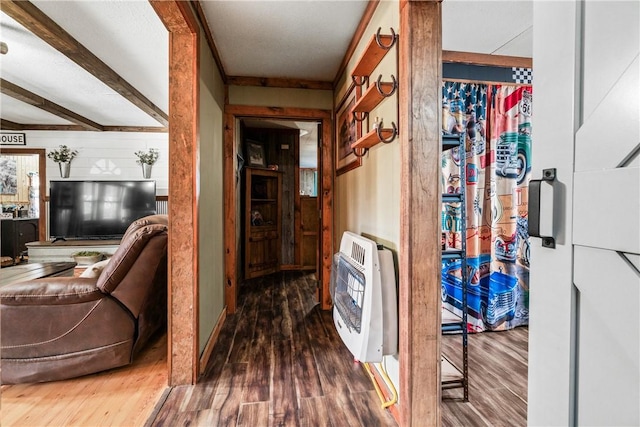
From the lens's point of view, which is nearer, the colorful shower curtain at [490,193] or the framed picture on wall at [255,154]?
the colorful shower curtain at [490,193]

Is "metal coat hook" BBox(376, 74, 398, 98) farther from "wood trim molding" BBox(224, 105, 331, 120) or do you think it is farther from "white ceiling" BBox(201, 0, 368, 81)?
"wood trim molding" BBox(224, 105, 331, 120)

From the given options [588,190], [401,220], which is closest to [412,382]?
[401,220]

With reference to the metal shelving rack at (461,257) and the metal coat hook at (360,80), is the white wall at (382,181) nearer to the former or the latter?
the metal coat hook at (360,80)

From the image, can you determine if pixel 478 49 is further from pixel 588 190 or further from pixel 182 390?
pixel 182 390

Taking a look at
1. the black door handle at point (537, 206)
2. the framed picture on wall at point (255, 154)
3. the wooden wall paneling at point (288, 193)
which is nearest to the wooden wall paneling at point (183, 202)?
the black door handle at point (537, 206)

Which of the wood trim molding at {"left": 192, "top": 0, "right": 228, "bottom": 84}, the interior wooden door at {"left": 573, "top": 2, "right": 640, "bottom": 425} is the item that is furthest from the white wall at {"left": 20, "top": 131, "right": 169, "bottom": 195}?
the interior wooden door at {"left": 573, "top": 2, "right": 640, "bottom": 425}

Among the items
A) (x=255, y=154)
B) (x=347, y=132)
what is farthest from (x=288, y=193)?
(x=347, y=132)

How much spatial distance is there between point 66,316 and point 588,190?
2569mm

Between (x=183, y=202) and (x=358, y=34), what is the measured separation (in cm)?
174

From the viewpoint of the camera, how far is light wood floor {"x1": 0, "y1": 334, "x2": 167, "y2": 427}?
1.62m

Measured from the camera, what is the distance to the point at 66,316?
1.91m

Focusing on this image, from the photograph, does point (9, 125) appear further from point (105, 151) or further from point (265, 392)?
point (265, 392)

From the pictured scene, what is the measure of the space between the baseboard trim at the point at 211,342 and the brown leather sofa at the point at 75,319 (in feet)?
1.59

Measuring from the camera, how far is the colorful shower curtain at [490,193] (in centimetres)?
265
